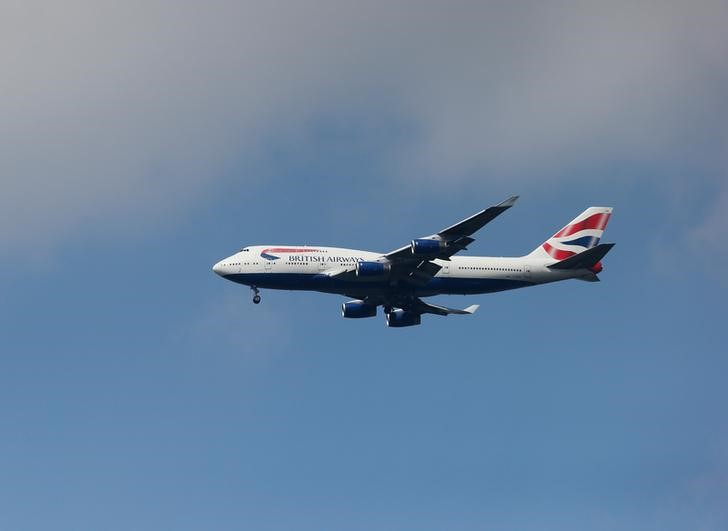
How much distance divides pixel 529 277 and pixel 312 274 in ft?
57.0

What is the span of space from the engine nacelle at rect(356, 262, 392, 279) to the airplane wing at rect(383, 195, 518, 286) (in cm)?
82

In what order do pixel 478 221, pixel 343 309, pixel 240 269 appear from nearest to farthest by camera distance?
pixel 478 221 < pixel 240 269 < pixel 343 309

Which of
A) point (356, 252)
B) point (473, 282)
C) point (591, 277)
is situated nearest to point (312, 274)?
point (356, 252)

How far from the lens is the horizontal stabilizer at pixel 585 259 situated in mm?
84625

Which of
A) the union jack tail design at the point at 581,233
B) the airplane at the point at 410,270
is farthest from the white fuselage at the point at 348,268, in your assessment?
the union jack tail design at the point at 581,233

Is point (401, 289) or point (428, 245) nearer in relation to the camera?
point (428, 245)

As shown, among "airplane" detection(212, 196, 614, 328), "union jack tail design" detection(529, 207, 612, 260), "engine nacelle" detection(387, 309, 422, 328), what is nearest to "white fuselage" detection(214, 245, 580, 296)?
"airplane" detection(212, 196, 614, 328)

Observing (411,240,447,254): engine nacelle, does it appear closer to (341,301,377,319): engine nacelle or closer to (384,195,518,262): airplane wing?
(384,195,518,262): airplane wing

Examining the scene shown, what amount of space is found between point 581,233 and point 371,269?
20.2 m

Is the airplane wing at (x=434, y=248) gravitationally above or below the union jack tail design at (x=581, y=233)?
below

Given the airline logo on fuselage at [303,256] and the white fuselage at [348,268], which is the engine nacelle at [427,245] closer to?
the white fuselage at [348,268]

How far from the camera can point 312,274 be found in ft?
276

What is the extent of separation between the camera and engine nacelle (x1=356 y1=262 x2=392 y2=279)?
83.1 m

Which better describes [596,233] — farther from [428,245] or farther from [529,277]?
[428,245]
